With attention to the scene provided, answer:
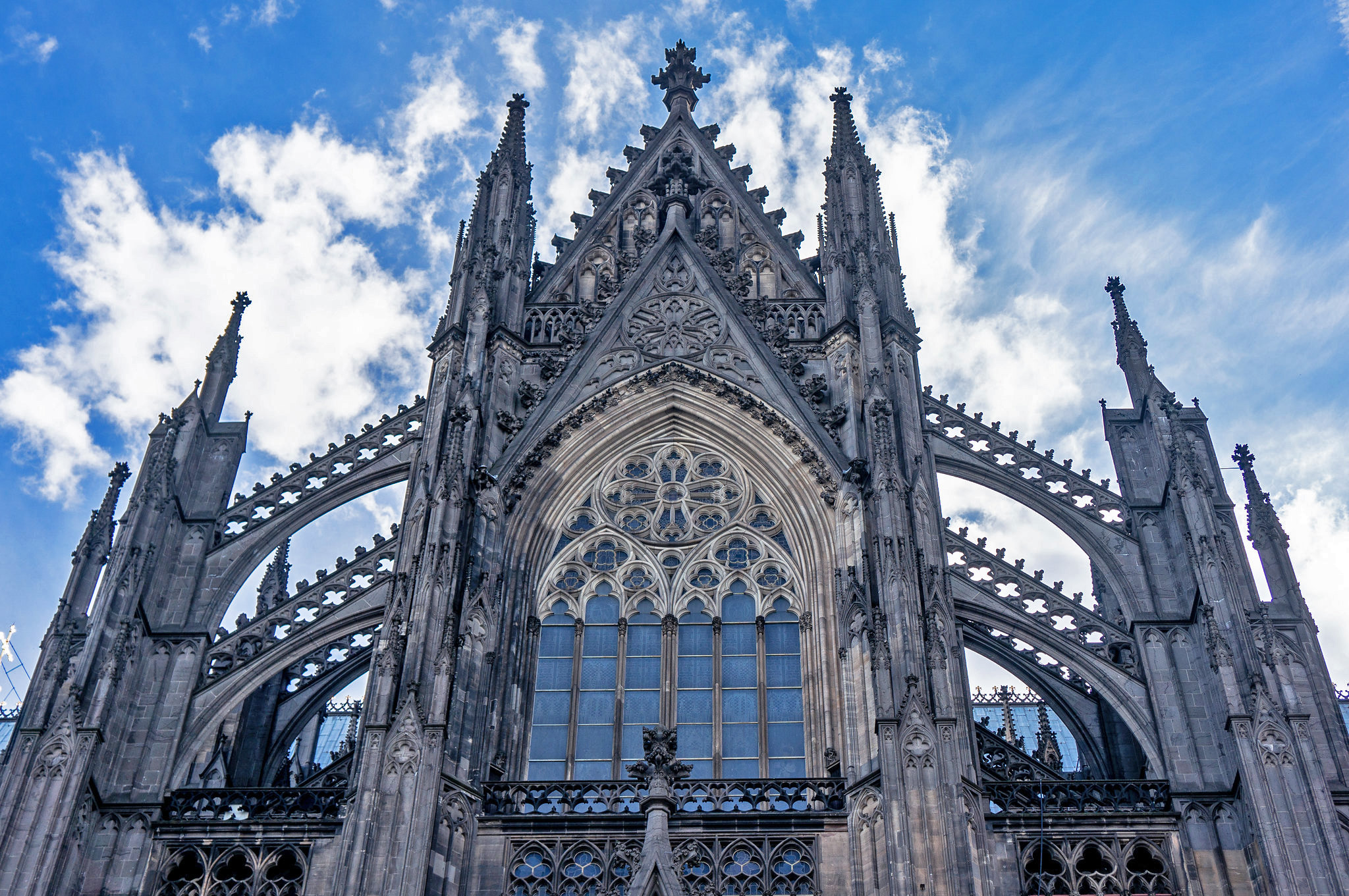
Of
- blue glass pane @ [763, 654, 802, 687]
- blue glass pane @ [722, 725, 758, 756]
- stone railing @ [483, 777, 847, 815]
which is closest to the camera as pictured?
stone railing @ [483, 777, 847, 815]

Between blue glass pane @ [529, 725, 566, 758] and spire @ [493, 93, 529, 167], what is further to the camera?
spire @ [493, 93, 529, 167]

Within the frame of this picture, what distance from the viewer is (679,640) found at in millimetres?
26500

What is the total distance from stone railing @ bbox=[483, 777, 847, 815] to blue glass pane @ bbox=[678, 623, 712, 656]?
3228 mm

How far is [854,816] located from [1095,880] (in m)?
3.56

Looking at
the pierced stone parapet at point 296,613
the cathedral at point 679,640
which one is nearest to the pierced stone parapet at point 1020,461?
the cathedral at point 679,640

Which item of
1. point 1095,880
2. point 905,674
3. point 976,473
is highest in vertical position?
point 976,473

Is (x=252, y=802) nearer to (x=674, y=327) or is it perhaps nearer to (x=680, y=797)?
(x=680, y=797)

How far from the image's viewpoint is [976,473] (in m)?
28.9

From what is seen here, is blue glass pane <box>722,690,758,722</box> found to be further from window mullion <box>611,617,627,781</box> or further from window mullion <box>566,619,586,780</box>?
window mullion <box>566,619,586,780</box>

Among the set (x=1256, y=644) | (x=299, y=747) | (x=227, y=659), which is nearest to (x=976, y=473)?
(x=1256, y=644)

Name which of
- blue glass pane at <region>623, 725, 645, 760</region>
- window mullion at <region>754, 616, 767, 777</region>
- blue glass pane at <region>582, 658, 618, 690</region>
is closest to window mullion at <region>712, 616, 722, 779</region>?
window mullion at <region>754, 616, 767, 777</region>

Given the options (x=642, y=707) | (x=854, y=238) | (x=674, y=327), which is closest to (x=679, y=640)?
(x=642, y=707)

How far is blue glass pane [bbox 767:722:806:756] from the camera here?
81.8 ft

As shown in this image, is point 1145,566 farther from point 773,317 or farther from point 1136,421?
point 773,317
